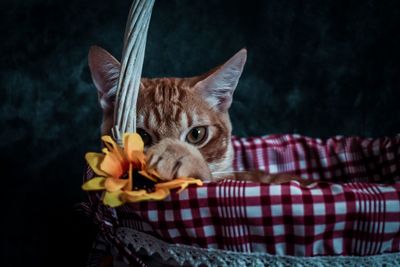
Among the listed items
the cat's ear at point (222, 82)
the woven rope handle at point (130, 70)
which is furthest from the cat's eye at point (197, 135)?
the woven rope handle at point (130, 70)

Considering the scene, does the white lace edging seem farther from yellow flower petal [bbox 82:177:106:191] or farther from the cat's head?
the cat's head

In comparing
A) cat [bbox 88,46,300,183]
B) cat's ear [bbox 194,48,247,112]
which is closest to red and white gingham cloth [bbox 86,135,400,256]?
cat [bbox 88,46,300,183]

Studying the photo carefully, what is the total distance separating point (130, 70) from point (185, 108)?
28 centimetres

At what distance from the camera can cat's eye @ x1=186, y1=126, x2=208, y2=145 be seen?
1074 millimetres

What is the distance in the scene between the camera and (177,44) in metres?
1.63

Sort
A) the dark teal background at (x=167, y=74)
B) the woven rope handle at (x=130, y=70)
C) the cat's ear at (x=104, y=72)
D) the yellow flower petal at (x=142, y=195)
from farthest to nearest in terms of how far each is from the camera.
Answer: the dark teal background at (x=167, y=74) < the cat's ear at (x=104, y=72) < the woven rope handle at (x=130, y=70) < the yellow flower petal at (x=142, y=195)

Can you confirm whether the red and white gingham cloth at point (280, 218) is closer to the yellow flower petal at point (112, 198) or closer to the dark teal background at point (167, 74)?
the yellow flower petal at point (112, 198)

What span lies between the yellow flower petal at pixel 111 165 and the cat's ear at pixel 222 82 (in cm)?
41

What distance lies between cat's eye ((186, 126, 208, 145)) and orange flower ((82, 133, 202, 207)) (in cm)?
26

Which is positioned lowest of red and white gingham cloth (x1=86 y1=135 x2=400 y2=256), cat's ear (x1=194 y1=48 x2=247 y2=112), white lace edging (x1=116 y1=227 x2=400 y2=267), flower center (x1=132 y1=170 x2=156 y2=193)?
white lace edging (x1=116 y1=227 x2=400 y2=267)

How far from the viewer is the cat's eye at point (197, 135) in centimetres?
107

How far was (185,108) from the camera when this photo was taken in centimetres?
109

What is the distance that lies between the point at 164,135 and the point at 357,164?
2.43 feet

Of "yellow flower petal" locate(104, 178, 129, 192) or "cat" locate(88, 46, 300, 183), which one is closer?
"yellow flower petal" locate(104, 178, 129, 192)
